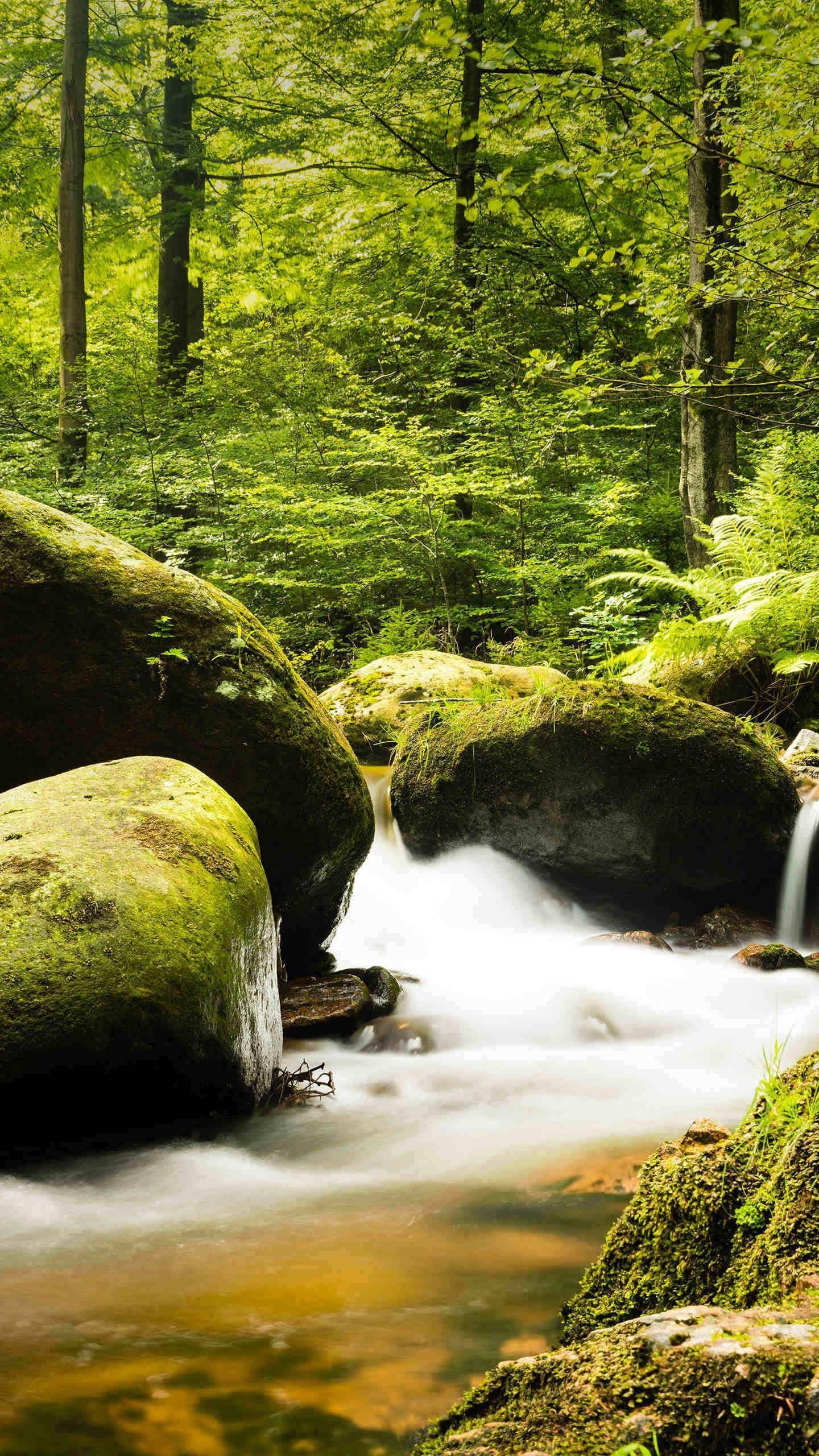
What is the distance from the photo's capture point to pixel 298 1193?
2.88 meters

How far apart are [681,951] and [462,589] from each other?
24.0 feet

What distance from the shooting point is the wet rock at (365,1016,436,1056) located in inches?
175

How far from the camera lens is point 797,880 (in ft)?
21.3

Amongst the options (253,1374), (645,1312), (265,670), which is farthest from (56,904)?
(265,670)

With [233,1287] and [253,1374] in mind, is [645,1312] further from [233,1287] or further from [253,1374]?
[233,1287]

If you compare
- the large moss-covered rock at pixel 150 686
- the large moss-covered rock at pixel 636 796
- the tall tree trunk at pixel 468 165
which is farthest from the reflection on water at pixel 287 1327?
the tall tree trunk at pixel 468 165

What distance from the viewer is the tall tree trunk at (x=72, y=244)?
38.3ft

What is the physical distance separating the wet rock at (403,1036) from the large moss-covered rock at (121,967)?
37.7 inches

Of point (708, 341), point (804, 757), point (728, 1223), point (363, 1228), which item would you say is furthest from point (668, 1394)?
point (708, 341)

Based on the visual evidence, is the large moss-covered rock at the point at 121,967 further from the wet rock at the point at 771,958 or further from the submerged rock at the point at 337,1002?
the wet rock at the point at 771,958

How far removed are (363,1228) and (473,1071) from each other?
5.48ft

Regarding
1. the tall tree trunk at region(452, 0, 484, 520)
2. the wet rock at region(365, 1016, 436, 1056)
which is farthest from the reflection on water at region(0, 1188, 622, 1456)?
the tall tree trunk at region(452, 0, 484, 520)

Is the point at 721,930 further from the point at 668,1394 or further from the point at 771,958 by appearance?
the point at 668,1394

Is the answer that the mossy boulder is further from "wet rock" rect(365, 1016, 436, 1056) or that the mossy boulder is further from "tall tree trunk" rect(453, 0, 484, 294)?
"tall tree trunk" rect(453, 0, 484, 294)
